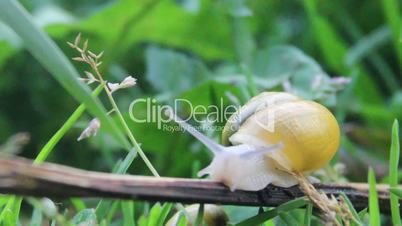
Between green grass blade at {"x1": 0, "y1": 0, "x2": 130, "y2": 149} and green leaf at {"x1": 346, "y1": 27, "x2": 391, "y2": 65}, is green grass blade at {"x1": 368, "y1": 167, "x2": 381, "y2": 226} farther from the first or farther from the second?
green leaf at {"x1": 346, "y1": 27, "x2": 391, "y2": 65}

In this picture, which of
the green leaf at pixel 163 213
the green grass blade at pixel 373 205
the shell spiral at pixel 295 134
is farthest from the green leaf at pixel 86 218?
the green grass blade at pixel 373 205

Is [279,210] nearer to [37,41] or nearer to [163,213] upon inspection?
[163,213]

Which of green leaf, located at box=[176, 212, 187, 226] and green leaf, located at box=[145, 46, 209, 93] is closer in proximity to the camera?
green leaf, located at box=[176, 212, 187, 226]

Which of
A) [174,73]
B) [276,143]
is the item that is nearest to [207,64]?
[174,73]

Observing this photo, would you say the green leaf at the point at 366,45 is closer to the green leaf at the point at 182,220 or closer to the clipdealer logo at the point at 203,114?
the clipdealer logo at the point at 203,114

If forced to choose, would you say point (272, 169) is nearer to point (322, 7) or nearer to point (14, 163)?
point (14, 163)

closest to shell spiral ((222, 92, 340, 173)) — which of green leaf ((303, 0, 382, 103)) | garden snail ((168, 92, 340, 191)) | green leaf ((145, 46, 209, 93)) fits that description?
garden snail ((168, 92, 340, 191))
